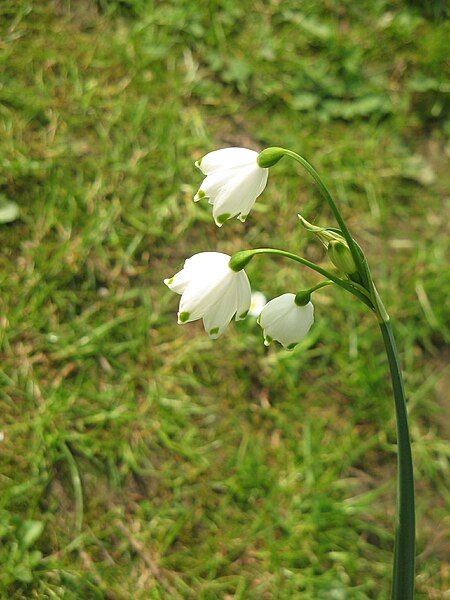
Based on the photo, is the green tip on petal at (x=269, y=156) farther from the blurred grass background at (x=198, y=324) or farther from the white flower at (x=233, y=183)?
the blurred grass background at (x=198, y=324)

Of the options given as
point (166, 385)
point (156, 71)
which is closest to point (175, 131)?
point (156, 71)

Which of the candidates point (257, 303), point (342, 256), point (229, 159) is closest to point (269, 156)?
point (229, 159)

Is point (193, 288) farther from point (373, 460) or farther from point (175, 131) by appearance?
point (175, 131)

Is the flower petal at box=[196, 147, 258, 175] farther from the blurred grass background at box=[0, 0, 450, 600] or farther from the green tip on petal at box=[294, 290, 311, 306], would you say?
the blurred grass background at box=[0, 0, 450, 600]

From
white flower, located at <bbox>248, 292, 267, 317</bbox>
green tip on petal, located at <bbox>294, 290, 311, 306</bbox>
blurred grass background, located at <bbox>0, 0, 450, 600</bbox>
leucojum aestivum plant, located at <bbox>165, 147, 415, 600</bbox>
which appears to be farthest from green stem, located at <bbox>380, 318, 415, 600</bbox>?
white flower, located at <bbox>248, 292, 267, 317</bbox>

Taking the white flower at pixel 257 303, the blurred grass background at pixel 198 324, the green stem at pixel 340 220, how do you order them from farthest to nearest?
1. the white flower at pixel 257 303
2. the blurred grass background at pixel 198 324
3. the green stem at pixel 340 220

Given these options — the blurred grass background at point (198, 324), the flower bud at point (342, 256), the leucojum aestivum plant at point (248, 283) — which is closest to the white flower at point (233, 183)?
the leucojum aestivum plant at point (248, 283)
